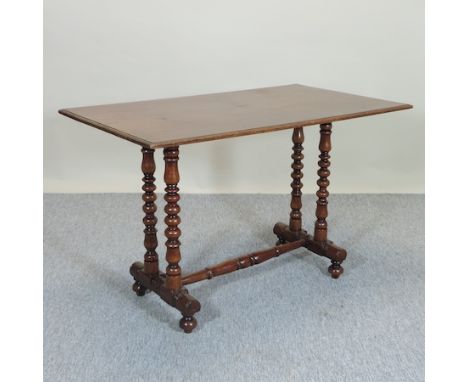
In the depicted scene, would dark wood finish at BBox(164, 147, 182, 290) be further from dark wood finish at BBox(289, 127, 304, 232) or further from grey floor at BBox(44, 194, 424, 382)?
dark wood finish at BBox(289, 127, 304, 232)

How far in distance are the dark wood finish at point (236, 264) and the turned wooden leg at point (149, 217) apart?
0.20 m

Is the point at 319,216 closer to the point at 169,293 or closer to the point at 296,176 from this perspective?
the point at 296,176

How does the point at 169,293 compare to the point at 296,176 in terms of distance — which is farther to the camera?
the point at 296,176

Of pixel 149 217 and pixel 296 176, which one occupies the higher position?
pixel 296 176

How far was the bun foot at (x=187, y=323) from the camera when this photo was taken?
3068mm

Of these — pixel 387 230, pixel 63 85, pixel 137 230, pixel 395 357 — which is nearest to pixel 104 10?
pixel 63 85

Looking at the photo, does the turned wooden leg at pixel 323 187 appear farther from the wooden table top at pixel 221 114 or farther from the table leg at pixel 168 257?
the table leg at pixel 168 257

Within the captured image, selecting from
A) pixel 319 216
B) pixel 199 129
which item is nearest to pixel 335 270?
pixel 319 216

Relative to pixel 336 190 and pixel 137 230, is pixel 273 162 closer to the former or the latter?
pixel 336 190

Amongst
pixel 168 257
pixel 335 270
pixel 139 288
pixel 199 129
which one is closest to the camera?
pixel 199 129

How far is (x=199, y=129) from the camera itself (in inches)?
112

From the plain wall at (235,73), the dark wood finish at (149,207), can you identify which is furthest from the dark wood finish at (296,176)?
the plain wall at (235,73)

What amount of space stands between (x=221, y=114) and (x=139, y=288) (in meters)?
0.94

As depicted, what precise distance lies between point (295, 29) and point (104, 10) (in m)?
1.29
